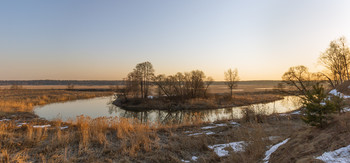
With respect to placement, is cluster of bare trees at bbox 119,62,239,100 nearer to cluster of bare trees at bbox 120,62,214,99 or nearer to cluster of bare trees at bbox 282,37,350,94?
cluster of bare trees at bbox 120,62,214,99

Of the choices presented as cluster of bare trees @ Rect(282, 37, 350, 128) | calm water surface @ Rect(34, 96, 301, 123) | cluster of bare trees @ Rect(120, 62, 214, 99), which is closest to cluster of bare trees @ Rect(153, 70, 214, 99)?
cluster of bare trees @ Rect(120, 62, 214, 99)

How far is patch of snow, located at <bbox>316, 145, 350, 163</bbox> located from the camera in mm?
2742

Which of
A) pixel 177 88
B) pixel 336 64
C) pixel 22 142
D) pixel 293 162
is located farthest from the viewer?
pixel 177 88

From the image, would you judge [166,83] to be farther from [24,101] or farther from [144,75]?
[24,101]

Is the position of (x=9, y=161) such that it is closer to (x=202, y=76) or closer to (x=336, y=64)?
(x=202, y=76)

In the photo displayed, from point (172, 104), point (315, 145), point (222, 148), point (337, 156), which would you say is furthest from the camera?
point (172, 104)

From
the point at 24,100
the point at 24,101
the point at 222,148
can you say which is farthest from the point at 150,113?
the point at 24,100

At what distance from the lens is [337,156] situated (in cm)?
287

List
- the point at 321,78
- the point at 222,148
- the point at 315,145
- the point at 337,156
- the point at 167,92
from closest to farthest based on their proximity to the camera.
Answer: the point at 337,156 < the point at 315,145 < the point at 222,148 < the point at 321,78 < the point at 167,92

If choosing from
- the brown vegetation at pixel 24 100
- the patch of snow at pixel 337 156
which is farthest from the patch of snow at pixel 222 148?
the brown vegetation at pixel 24 100

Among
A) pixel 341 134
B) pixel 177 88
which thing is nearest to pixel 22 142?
pixel 341 134

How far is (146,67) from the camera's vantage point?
1427 inches

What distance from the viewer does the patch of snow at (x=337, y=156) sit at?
2.74m

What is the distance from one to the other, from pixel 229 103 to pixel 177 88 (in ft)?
34.2
